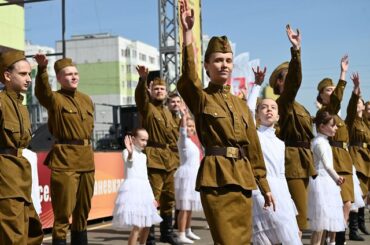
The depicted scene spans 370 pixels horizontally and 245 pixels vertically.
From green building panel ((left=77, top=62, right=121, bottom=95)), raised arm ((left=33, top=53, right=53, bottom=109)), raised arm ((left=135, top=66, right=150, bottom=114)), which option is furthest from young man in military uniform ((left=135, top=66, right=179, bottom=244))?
green building panel ((left=77, top=62, right=121, bottom=95))

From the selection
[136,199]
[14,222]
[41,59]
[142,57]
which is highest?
[142,57]

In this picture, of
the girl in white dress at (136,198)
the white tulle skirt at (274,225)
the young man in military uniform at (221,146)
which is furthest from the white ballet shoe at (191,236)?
the young man in military uniform at (221,146)

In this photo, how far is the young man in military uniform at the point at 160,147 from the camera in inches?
319

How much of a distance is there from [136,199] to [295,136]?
1.98m

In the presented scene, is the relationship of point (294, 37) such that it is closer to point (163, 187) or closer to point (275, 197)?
point (275, 197)

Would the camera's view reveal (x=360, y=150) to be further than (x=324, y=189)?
Yes

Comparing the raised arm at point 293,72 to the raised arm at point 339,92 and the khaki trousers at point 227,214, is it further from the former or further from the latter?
the khaki trousers at point 227,214

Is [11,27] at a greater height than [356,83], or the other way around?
[11,27]

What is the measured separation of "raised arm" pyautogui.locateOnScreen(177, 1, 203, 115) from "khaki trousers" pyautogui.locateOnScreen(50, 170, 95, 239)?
6.95ft

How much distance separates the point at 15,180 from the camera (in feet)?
15.5

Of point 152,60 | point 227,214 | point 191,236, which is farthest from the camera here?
point 152,60

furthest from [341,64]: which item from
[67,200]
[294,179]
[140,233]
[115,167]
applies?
[115,167]

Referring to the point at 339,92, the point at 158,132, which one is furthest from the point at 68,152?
the point at 339,92

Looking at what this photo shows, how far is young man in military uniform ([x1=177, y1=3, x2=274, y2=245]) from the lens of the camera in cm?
442
